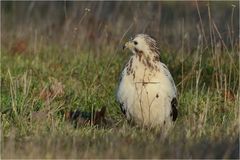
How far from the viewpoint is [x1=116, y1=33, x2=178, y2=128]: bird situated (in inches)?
305

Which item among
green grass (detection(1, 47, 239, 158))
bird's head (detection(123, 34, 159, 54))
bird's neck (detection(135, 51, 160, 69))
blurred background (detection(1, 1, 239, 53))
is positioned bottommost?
green grass (detection(1, 47, 239, 158))

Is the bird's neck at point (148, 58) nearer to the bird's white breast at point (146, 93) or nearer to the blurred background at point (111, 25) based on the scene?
the bird's white breast at point (146, 93)

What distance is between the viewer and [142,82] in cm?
771

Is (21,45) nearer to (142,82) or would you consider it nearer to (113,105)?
(113,105)

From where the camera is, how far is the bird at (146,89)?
774 centimetres

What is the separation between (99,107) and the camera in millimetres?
8688

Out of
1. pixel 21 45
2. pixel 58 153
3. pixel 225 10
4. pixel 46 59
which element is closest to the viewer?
pixel 58 153

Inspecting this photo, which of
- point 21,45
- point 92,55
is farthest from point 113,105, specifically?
point 21,45

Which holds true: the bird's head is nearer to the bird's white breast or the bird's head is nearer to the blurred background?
the bird's white breast

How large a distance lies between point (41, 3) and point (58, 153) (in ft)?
34.1

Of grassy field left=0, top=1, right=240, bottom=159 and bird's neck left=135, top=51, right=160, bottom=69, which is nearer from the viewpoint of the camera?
grassy field left=0, top=1, right=240, bottom=159

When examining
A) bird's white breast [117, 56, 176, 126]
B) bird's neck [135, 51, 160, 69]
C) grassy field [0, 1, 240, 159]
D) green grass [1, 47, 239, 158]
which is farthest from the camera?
bird's neck [135, 51, 160, 69]

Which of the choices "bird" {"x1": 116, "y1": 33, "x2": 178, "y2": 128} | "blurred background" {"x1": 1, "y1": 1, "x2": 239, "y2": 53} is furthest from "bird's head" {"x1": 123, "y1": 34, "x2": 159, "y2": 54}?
"blurred background" {"x1": 1, "y1": 1, "x2": 239, "y2": 53}

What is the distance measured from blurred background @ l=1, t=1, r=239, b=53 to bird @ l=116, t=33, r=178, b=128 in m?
1.73
